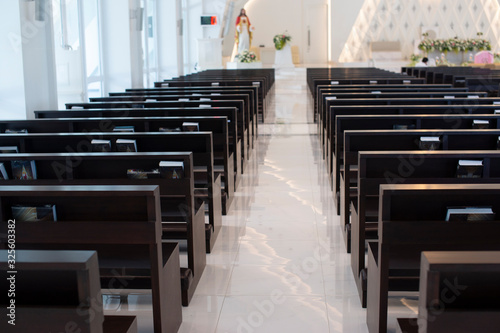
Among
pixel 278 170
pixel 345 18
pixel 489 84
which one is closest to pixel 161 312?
pixel 278 170

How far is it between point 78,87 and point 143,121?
14.0ft

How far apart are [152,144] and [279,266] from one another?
114 cm

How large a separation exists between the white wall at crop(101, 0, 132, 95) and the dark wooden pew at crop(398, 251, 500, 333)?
335 inches

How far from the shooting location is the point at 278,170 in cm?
568

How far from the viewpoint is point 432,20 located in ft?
66.4

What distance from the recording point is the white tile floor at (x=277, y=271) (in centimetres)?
246

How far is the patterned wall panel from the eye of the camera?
2020 centimetres

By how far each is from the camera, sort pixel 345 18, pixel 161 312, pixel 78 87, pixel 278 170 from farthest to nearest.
Result: pixel 345 18 < pixel 78 87 < pixel 278 170 < pixel 161 312

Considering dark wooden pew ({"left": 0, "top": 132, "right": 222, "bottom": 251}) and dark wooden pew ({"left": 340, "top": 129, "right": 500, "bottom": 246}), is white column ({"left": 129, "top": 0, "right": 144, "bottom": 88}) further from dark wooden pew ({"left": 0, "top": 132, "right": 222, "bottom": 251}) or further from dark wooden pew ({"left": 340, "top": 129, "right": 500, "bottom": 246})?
dark wooden pew ({"left": 340, "top": 129, "right": 500, "bottom": 246})

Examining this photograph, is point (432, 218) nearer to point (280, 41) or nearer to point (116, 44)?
point (116, 44)

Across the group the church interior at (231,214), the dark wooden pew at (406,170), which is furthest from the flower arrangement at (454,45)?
the dark wooden pew at (406,170)

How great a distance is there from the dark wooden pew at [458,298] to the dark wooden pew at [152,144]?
2.19 m

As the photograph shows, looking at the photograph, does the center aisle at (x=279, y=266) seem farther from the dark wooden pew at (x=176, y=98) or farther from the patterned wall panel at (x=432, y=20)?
the patterned wall panel at (x=432, y=20)

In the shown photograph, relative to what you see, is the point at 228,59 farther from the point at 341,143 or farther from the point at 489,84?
the point at 341,143
